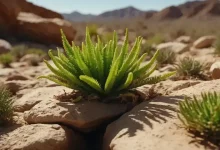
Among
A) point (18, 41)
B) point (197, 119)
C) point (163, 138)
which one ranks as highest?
point (197, 119)

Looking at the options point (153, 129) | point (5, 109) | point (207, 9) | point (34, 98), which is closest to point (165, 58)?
point (34, 98)

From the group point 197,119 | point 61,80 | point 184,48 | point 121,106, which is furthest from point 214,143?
point 184,48

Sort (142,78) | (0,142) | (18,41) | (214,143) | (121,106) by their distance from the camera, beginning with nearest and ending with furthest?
(214,143)
(0,142)
(121,106)
(142,78)
(18,41)

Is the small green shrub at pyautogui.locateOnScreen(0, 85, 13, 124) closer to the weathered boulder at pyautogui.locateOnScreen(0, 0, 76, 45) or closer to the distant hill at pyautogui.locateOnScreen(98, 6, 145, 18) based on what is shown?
the weathered boulder at pyautogui.locateOnScreen(0, 0, 76, 45)

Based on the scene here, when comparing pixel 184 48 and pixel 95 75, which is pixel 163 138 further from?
pixel 184 48

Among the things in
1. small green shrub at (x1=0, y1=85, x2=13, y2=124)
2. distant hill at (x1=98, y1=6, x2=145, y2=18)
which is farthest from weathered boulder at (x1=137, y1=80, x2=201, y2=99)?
distant hill at (x1=98, y1=6, x2=145, y2=18)

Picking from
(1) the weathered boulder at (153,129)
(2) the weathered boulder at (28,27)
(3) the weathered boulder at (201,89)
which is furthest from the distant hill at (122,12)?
(1) the weathered boulder at (153,129)

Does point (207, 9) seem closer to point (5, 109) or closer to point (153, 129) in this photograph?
point (5, 109)
